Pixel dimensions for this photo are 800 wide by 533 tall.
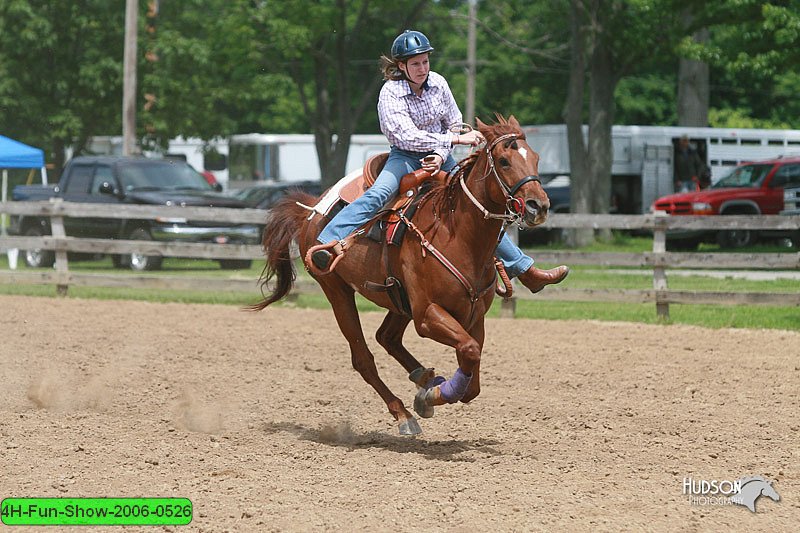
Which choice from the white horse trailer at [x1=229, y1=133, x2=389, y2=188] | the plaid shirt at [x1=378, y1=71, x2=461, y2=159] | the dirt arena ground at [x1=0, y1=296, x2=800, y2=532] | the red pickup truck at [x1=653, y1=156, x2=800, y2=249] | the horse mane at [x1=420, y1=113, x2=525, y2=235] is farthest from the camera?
the white horse trailer at [x1=229, y1=133, x2=389, y2=188]

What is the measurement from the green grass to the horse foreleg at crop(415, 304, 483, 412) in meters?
6.03

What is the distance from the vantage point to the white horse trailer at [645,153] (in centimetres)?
3009

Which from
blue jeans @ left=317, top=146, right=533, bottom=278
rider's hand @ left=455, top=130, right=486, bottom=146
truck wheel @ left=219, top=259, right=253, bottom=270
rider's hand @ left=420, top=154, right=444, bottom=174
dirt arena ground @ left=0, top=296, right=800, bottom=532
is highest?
rider's hand @ left=455, top=130, right=486, bottom=146

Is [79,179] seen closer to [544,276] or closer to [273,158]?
[273,158]

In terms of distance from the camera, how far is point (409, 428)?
7641mm

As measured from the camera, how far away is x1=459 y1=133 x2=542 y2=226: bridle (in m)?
6.57

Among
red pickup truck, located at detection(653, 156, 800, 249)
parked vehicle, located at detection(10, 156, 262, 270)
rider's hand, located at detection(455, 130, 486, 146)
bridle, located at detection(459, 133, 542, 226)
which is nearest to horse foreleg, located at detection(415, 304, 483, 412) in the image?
bridle, located at detection(459, 133, 542, 226)

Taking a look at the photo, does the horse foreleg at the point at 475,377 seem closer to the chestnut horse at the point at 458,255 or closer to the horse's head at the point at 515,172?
the chestnut horse at the point at 458,255

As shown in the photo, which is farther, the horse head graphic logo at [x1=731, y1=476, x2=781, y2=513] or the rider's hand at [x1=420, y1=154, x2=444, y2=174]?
the rider's hand at [x1=420, y1=154, x2=444, y2=174]

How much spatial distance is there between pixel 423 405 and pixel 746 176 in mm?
19224

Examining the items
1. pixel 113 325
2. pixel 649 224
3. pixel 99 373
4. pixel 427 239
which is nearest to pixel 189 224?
pixel 113 325

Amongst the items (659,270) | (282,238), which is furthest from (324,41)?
(282,238)

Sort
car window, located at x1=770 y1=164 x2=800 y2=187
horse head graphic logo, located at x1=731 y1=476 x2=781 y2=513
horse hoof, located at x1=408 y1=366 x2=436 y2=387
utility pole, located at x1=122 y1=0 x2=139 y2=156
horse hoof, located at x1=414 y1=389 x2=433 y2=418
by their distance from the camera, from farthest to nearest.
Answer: utility pole, located at x1=122 y1=0 x2=139 y2=156
car window, located at x1=770 y1=164 x2=800 y2=187
horse hoof, located at x1=408 y1=366 x2=436 y2=387
horse hoof, located at x1=414 y1=389 x2=433 y2=418
horse head graphic logo, located at x1=731 y1=476 x2=781 y2=513

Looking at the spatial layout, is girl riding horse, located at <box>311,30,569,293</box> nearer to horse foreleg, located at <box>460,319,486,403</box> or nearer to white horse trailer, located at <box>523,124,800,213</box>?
horse foreleg, located at <box>460,319,486,403</box>
